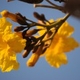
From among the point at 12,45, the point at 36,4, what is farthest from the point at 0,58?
the point at 36,4

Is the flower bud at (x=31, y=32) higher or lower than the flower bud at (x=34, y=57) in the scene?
higher

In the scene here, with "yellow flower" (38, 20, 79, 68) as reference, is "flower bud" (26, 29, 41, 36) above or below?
above

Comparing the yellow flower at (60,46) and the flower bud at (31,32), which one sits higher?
the flower bud at (31,32)

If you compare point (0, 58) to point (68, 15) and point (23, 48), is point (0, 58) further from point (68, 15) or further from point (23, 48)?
point (68, 15)

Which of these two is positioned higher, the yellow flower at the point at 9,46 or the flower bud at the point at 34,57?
the yellow flower at the point at 9,46
